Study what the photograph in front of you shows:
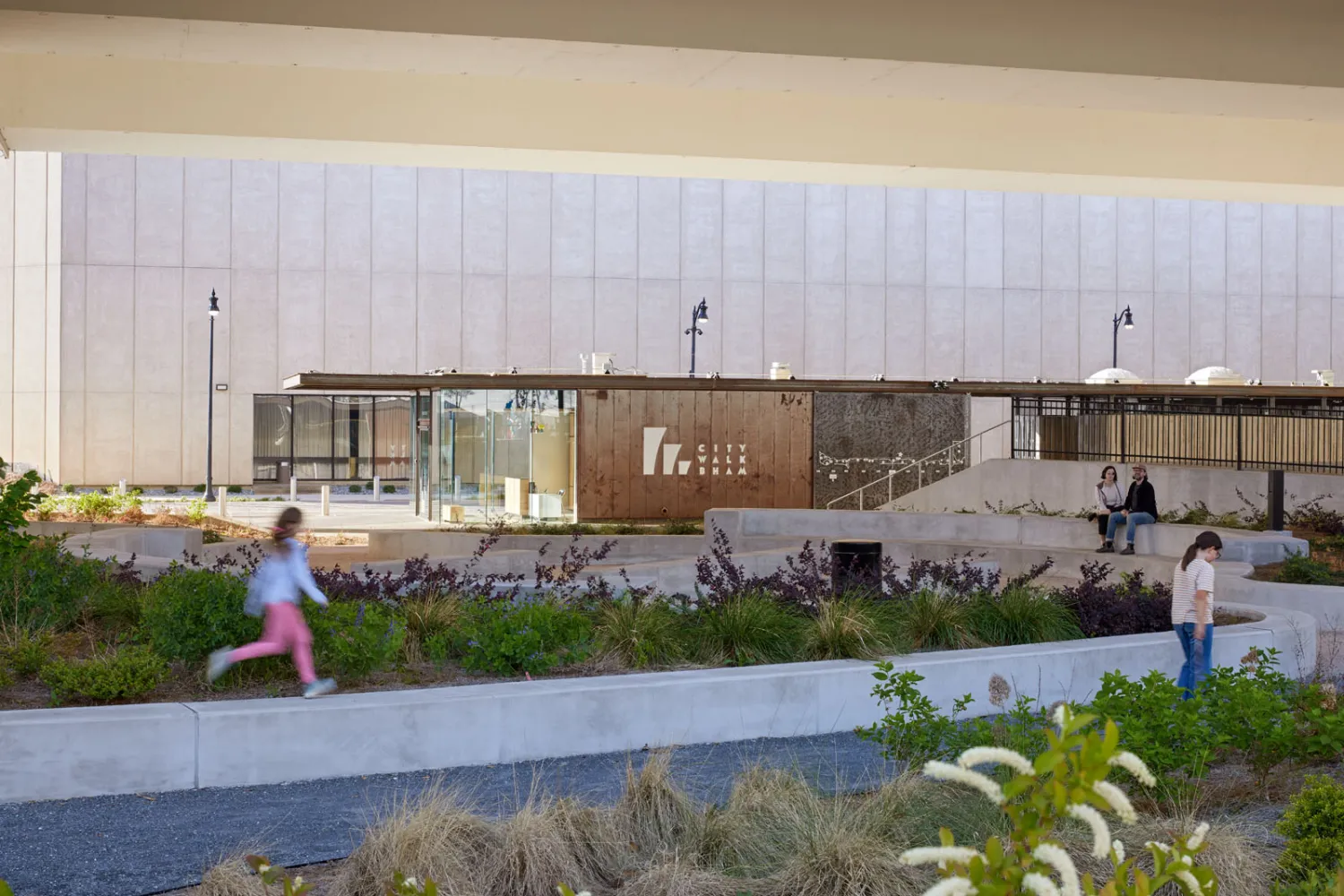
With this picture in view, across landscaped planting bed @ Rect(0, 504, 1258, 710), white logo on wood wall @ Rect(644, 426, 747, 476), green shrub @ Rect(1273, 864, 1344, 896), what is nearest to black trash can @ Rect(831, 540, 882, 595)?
landscaped planting bed @ Rect(0, 504, 1258, 710)

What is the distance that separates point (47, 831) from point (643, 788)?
2.83 meters

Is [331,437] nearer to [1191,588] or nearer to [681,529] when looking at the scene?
[681,529]

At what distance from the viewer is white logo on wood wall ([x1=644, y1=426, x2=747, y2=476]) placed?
30078mm

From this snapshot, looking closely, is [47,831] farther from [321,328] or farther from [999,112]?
[321,328]

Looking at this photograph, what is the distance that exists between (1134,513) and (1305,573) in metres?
4.59

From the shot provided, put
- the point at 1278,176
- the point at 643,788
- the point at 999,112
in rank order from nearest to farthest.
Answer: the point at 643,788 → the point at 999,112 → the point at 1278,176

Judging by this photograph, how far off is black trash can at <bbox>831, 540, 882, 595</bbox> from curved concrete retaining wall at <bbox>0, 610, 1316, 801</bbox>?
7.29 ft

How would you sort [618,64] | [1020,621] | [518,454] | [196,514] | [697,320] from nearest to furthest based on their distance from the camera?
1. [618,64]
2. [1020,621]
3. [196,514]
4. [518,454]
5. [697,320]

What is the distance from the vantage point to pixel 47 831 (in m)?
6.27

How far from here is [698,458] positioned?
30.6 metres

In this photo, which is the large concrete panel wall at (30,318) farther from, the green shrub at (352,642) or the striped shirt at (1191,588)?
the striped shirt at (1191,588)

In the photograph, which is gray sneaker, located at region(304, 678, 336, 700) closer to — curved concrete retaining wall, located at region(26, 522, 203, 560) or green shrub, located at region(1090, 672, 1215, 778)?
green shrub, located at region(1090, 672, 1215, 778)

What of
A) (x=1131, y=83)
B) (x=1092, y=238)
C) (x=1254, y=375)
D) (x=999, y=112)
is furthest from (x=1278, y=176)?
(x=1254, y=375)

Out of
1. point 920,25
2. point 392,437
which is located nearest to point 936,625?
point 920,25
